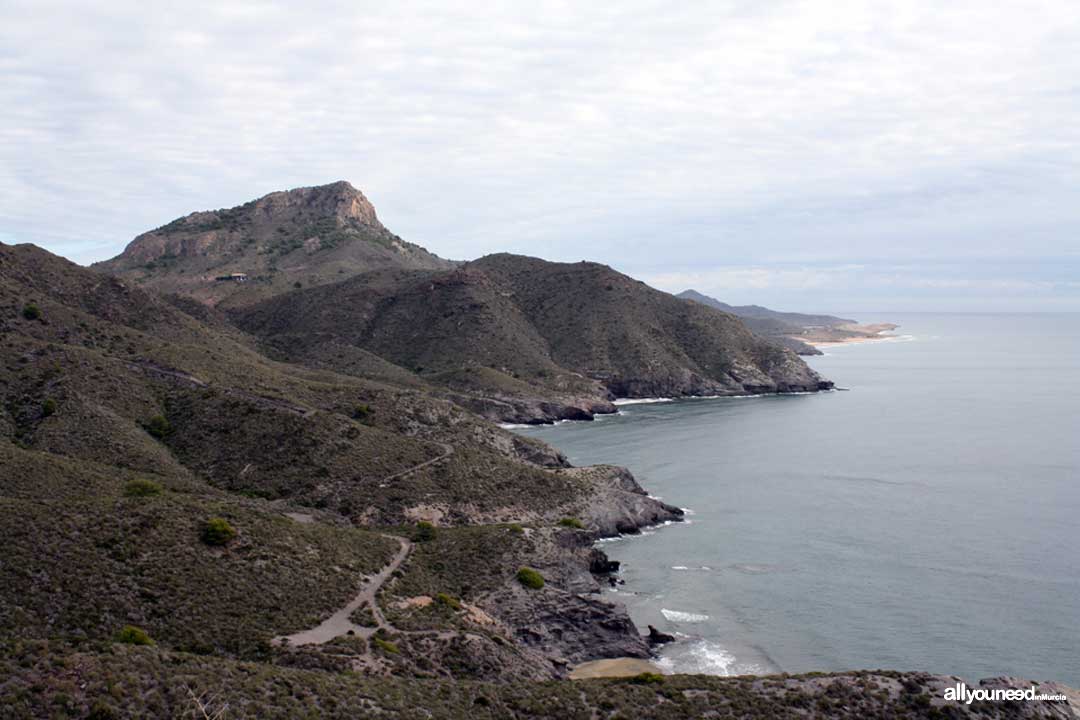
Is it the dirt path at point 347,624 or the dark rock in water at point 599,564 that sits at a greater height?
the dirt path at point 347,624

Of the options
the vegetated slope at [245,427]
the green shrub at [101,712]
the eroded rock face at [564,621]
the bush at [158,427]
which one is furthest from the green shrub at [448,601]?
the bush at [158,427]

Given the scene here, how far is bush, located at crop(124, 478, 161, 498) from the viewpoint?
52.9 metres

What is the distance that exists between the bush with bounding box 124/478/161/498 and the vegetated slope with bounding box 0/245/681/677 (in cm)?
13

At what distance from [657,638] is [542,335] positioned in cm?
12269

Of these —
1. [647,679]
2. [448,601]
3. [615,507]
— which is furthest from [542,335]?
[647,679]

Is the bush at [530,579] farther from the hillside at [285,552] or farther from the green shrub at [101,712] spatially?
the green shrub at [101,712]

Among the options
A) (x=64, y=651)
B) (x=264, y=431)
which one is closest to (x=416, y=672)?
(x=64, y=651)

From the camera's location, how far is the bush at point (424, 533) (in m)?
55.0

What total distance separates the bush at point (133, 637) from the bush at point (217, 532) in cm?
804

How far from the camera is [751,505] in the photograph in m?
78.7

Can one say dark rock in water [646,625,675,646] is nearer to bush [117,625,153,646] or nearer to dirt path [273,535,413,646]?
dirt path [273,535,413,646]

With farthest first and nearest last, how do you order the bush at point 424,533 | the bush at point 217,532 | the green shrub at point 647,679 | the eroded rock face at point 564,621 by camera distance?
the bush at point 424,533, the eroded rock face at point 564,621, the bush at point 217,532, the green shrub at point 647,679

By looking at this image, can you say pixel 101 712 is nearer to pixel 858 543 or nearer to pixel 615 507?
pixel 615 507

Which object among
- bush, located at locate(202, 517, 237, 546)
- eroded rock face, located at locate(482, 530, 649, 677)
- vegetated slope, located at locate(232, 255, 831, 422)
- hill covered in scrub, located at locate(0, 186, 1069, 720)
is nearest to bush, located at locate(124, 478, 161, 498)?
hill covered in scrub, located at locate(0, 186, 1069, 720)
